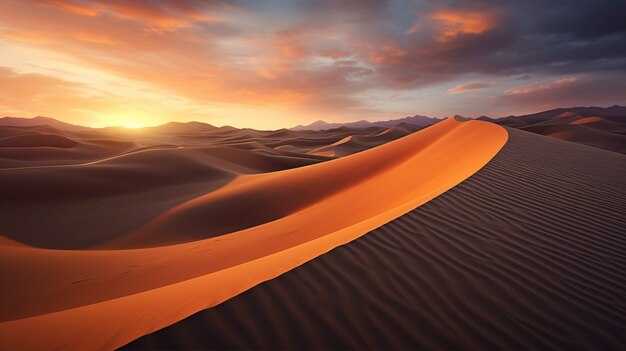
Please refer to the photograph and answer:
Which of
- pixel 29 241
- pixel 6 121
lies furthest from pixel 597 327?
pixel 6 121

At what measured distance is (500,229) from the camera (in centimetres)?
340

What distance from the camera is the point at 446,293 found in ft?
7.34

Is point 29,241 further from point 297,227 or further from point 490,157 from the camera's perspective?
point 490,157

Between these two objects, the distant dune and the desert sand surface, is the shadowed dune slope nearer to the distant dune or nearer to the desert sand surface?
the distant dune

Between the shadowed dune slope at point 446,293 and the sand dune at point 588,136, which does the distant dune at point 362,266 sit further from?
the sand dune at point 588,136

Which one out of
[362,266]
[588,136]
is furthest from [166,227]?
[588,136]

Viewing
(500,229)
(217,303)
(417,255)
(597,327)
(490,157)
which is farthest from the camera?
(490,157)

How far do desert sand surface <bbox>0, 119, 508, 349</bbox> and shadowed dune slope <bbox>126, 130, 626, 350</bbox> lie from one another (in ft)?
0.77

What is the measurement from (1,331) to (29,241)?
6.37 meters

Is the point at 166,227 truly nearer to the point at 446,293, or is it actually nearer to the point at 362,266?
the point at 362,266

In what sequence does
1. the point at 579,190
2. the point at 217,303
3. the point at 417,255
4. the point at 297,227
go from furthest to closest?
the point at 297,227
the point at 579,190
the point at 417,255
the point at 217,303

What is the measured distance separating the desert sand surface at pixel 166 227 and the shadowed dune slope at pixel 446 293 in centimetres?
24

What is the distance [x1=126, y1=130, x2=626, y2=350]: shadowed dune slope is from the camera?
180 centimetres

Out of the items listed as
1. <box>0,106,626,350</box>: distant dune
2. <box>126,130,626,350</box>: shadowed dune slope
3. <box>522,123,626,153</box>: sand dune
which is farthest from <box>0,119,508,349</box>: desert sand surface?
<box>522,123,626,153</box>: sand dune
